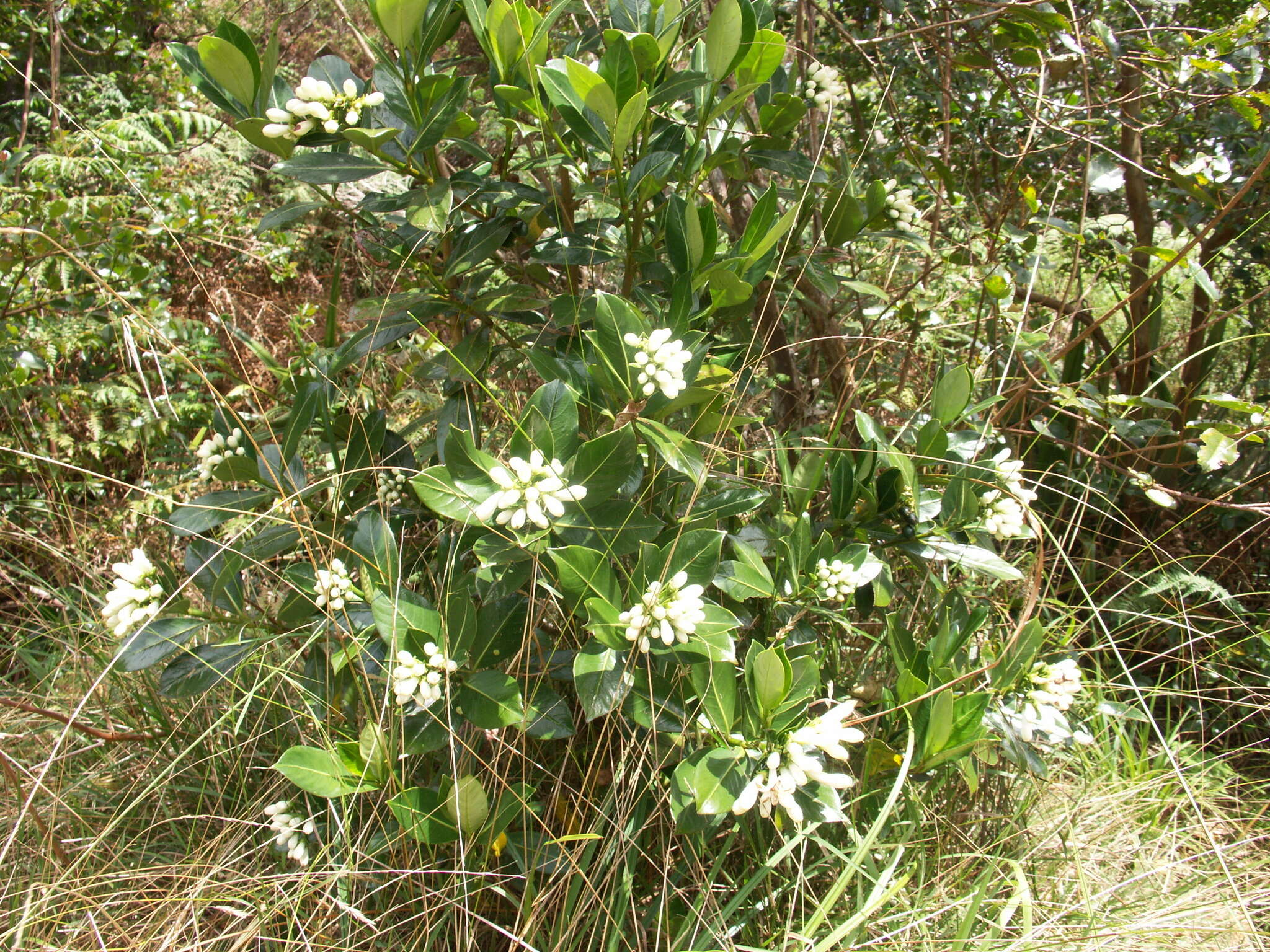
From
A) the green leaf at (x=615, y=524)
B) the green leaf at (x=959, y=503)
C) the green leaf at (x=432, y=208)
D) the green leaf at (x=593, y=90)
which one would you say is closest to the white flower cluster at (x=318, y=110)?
the green leaf at (x=432, y=208)

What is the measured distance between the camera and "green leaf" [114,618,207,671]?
1307mm

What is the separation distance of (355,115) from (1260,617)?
96.1 inches

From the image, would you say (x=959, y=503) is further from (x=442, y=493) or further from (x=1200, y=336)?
(x=1200, y=336)

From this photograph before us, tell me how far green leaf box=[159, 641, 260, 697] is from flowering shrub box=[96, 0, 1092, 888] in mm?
10

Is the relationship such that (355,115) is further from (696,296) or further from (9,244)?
(9,244)

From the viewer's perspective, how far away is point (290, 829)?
4.47 feet

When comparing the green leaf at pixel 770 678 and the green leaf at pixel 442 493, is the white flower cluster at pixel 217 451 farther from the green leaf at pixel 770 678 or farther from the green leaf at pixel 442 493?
the green leaf at pixel 770 678

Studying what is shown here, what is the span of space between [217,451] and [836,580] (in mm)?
1054

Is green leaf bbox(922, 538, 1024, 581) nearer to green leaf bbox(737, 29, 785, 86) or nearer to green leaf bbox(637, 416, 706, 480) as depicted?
green leaf bbox(637, 416, 706, 480)

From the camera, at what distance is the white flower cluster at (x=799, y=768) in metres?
1.06

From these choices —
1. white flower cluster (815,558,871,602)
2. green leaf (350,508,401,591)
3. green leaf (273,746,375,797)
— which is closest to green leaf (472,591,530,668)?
green leaf (350,508,401,591)

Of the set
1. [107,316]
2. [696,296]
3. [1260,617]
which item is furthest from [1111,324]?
[107,316]

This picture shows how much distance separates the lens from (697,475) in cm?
113

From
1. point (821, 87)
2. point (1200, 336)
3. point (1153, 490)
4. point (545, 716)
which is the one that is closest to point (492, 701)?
point (545, 716)
